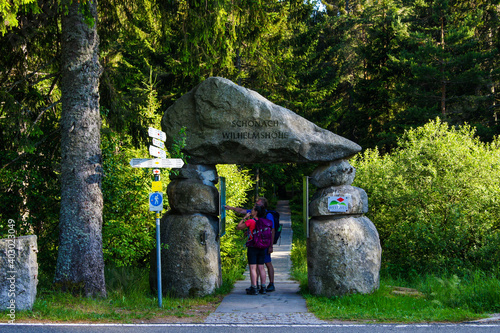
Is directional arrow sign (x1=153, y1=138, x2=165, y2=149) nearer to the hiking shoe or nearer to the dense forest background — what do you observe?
the dense forest background

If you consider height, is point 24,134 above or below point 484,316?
above

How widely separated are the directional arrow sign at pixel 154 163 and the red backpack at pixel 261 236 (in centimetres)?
233

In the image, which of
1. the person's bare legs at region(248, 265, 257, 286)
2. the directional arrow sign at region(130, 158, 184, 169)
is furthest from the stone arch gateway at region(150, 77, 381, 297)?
the directional arrow sign at region(130, 158, 184, 169)

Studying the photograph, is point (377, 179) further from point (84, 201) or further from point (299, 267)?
point (84, 201)

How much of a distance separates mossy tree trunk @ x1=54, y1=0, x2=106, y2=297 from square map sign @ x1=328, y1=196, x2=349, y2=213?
4.41 metres

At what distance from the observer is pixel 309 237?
9.53m

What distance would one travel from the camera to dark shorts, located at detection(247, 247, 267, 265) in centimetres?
954

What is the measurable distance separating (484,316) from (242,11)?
303 inches

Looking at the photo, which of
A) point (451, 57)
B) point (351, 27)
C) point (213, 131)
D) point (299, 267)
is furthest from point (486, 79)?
point (213, 131)

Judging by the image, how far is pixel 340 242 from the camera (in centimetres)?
917

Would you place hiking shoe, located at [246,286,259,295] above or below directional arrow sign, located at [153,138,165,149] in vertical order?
below

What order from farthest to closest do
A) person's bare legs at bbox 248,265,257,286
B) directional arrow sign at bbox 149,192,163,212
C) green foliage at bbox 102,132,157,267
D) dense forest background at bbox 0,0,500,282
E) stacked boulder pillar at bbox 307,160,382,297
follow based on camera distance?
dense forest background at bbox 0,0,500,282
green foliage at bbox 102,132,157,267
person's bare legs at bbox 248,265,257,286
stacked boulder pillar at bbox 307,160,382,297
directional arrow sign at bbox 149,192,163,212

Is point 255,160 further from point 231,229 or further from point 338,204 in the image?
point 231,229

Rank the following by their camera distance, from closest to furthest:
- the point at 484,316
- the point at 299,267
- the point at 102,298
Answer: the point at 484,316, the point at 102,298, the point at 299,267
